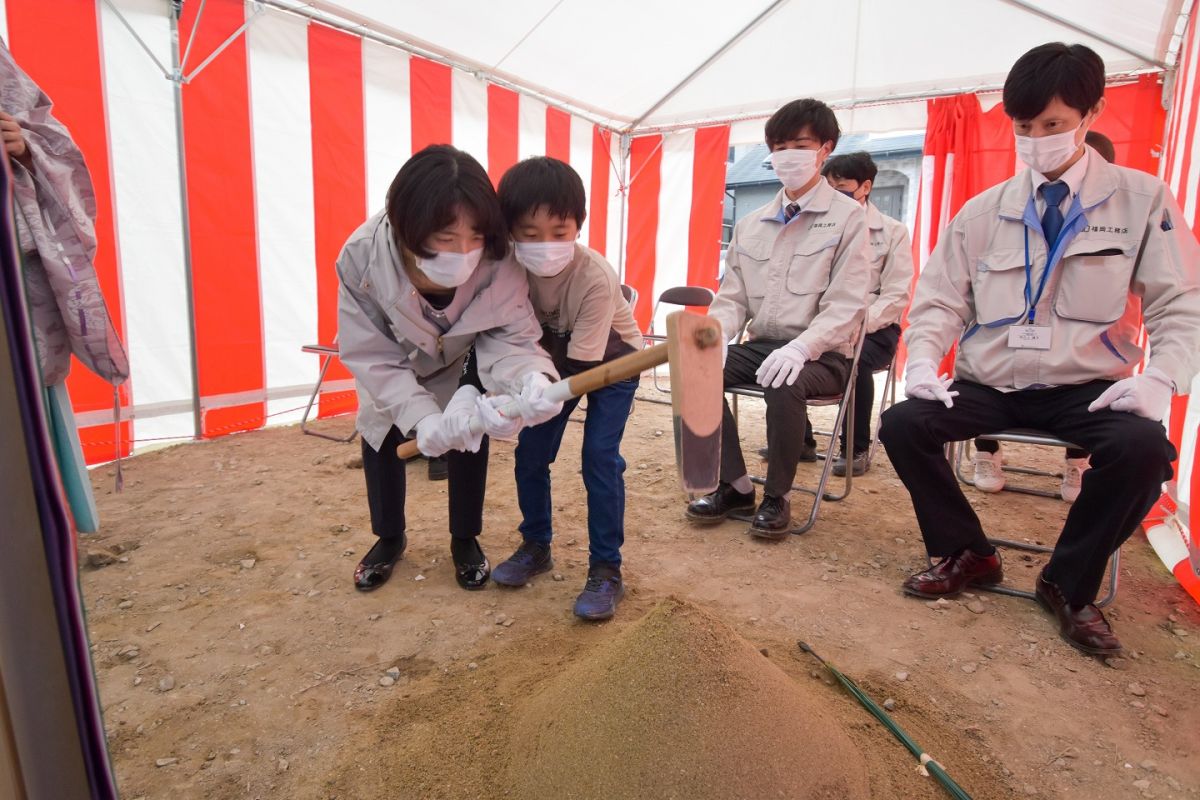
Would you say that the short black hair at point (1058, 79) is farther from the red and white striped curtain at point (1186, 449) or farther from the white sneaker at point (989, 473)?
the white sneaker at point (989, 473)

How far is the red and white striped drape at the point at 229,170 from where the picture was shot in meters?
3.29

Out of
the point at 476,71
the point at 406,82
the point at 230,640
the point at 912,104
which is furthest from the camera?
the point at 912,104

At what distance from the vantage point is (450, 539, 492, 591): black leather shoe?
217cm

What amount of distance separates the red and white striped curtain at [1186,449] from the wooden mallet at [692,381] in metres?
1.83

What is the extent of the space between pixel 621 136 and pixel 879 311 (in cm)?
401

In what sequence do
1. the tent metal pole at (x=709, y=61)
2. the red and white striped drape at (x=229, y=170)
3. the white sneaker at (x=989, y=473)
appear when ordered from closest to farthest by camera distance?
the white sneaker at (x=989, y=473) → the red and white striped drape at (x=229, y=170) → the tent metal pole at (x=709, y=61)

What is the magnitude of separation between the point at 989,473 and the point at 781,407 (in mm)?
1358

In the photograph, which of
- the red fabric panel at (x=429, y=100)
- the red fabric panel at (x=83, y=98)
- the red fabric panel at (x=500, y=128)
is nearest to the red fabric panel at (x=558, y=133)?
the red fabric panel at (x=500, y=128)

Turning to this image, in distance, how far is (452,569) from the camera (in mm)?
2320

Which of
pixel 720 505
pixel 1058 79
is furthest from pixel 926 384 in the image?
pixel 720 505

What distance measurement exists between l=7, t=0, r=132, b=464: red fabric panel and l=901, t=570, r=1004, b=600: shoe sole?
3656mm

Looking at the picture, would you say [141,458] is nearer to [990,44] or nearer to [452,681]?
[452,681]

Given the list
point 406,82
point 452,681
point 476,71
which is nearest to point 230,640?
point 452,681

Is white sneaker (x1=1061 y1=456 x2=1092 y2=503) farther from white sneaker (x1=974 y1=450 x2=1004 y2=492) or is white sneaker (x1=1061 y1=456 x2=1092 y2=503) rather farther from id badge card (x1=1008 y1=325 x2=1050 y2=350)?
id badge card (x1=1008 y1=325 x2=1050 y2=350)
